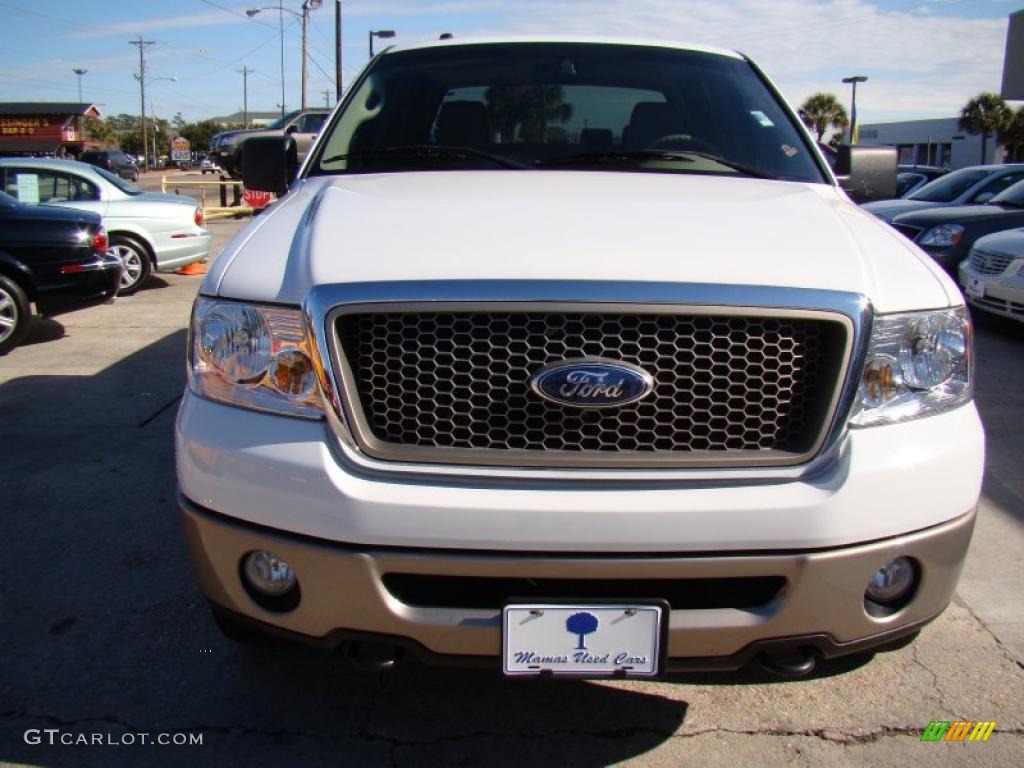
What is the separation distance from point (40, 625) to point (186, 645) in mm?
555

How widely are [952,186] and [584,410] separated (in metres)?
12.5

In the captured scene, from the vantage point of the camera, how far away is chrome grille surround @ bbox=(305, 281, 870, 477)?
203 centimetres

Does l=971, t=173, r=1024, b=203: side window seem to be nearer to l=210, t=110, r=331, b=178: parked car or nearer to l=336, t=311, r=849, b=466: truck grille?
l=336, t=311, r=849, b=466: truck grille

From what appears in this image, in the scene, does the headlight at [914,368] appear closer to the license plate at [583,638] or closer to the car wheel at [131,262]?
the license plate at [583,638]

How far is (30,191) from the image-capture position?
34.8 feet

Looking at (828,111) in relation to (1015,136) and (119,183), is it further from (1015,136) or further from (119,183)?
(119,183)

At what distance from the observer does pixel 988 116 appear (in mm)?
54812

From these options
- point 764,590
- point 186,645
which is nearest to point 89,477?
point 186,645

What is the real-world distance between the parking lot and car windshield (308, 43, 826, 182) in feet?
5.50

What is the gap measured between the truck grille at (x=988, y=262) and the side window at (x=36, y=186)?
32.0 feet

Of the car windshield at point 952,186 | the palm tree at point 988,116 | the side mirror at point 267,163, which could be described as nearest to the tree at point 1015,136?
the palm tree at point 988,116

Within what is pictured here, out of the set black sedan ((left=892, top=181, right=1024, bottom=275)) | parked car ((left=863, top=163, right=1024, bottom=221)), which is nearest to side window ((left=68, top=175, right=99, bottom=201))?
black sedan ((left=892, top=181, right=1024, bottom=275))

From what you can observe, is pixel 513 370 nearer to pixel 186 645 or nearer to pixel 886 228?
pixel 886 228

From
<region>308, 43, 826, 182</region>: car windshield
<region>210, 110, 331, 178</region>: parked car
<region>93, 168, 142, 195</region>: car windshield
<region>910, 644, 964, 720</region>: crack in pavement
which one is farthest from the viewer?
<region>210, 110, 331, 178</region>: parked car
